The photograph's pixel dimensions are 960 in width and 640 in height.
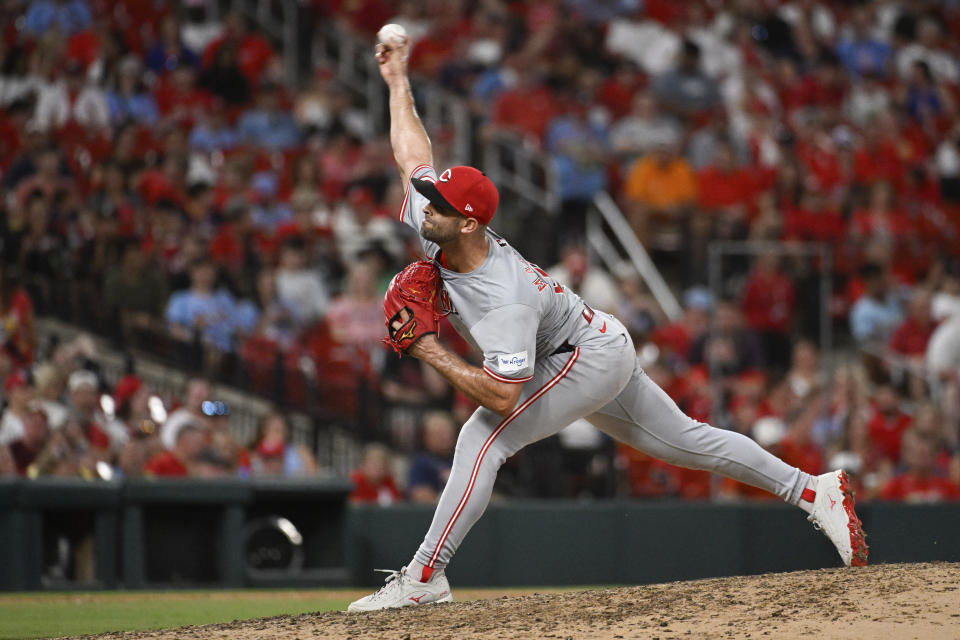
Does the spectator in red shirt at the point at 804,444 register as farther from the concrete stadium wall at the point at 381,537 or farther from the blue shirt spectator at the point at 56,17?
the blue shirt spectator at the point at 56,17

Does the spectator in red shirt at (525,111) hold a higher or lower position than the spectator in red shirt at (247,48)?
lower

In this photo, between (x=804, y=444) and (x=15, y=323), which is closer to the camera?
(x=15, y=323)

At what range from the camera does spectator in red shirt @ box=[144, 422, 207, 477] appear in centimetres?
927

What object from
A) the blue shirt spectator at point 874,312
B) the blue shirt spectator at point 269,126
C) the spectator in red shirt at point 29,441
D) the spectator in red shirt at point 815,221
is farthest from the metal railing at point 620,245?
the spectator in red shirt at point 29,441

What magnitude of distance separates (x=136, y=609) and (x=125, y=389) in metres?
3.12

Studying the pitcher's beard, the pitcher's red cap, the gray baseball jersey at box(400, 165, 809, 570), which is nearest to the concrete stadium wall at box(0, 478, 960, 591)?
the gray baseball jersey at box(400, 165, 809, 570)

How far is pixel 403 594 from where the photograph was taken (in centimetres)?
533

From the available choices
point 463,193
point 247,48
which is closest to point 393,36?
point 463,193

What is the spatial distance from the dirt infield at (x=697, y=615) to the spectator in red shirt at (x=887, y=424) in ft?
18.5

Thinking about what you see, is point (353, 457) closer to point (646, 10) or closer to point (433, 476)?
point (433, 476)

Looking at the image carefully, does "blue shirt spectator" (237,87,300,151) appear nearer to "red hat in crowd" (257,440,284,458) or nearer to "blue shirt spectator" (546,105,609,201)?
"blue shirt spectator" (546,105,609,201)

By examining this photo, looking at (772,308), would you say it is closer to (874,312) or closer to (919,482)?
(874,312)

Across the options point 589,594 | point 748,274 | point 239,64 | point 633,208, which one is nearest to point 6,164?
point 239,64

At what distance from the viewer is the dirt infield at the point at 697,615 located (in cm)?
461
